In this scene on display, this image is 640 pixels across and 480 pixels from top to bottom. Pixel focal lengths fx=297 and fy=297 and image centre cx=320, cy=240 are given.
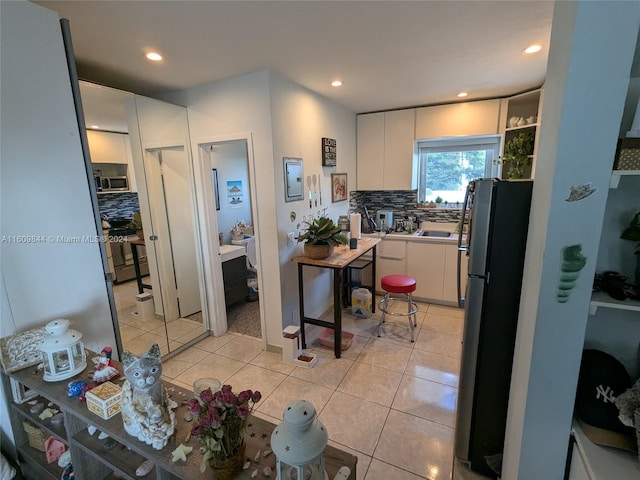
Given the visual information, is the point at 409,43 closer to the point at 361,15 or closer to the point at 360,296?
the point at 361,15

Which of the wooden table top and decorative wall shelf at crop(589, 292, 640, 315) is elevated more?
decorative wall shelf at crop(589, 292, 640, 315)

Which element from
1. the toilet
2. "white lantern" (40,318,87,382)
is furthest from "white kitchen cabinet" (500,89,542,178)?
"white lantern" (40,318,87,382)

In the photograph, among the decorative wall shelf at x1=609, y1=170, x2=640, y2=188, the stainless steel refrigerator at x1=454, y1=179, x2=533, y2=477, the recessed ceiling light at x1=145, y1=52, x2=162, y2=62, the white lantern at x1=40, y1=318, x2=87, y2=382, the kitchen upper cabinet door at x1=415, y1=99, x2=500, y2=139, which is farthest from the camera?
the kitchen upper cabinet door at x1=415, y1=99, x2=500, y2=139

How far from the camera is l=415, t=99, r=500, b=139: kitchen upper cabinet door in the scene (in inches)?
137

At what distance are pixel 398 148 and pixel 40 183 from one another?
11.9 feet

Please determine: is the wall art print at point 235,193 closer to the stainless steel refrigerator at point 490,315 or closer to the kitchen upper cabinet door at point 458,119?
the kitchen upper cabinet door at point 458,119

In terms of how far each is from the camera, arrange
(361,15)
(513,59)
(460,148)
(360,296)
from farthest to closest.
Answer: (460,148) < (360,296) < (513,59) < (361,15)

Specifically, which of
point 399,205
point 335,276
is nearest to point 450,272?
point 399,205

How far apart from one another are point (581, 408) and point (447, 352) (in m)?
1.75

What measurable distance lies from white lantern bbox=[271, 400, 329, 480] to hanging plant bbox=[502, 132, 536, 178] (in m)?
3.31

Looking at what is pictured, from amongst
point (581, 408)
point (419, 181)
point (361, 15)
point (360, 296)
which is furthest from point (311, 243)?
point (419, 181)

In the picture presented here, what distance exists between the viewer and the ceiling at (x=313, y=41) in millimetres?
1563

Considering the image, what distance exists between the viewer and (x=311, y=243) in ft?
9.11

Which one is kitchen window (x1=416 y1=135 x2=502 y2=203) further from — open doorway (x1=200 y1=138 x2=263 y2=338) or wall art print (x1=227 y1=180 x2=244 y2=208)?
wall art print (x1=227 y1=180 x2=244 y2=208)
